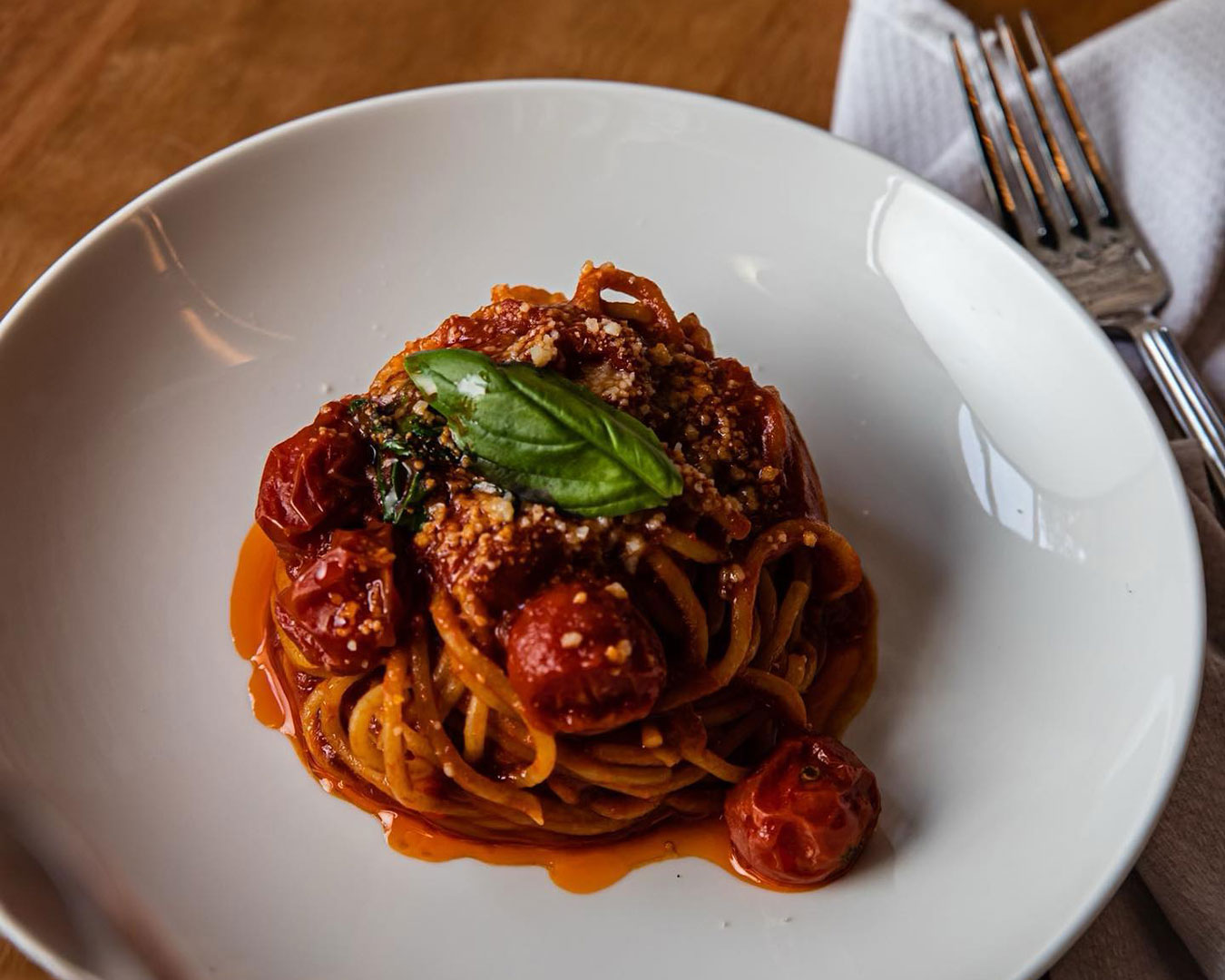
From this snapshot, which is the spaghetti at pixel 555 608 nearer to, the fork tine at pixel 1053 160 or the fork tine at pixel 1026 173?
the fork tine at pixel 1026 173

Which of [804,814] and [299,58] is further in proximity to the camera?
[299,58]

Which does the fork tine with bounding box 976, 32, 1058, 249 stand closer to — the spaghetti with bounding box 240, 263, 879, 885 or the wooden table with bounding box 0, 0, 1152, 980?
the wooden table with bounding box 0, 0, 1152, 980

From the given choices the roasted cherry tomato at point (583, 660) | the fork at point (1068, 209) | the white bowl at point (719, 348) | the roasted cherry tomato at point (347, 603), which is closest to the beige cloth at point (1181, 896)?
the white bowl at point (719, 348)

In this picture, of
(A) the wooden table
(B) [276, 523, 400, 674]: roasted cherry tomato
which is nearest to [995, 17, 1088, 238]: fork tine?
(A) the wooden table

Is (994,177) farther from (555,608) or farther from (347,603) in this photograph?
(347,603)

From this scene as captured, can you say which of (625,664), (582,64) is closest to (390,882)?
(625,664)

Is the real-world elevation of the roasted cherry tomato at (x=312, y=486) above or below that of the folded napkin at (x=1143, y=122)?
above

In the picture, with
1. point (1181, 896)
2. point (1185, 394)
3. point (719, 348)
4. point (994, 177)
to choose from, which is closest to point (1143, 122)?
point (994, 177)
